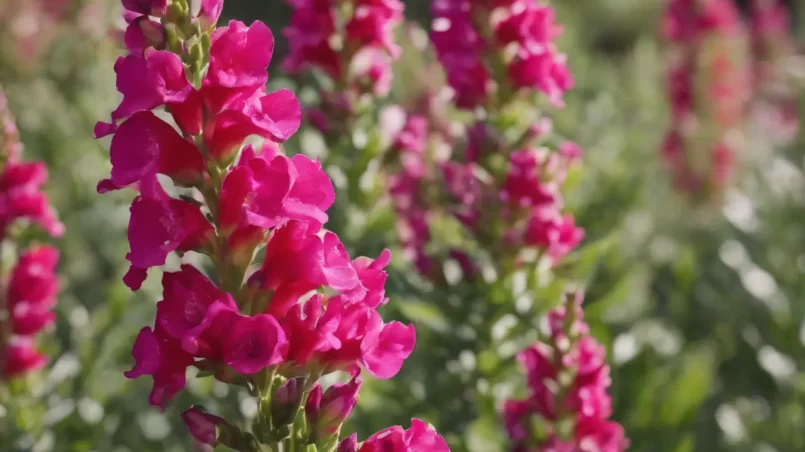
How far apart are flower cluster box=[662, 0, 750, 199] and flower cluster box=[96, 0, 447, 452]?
10.7 ft

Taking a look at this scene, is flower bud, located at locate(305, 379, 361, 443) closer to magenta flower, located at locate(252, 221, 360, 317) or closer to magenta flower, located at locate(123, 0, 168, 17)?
magenta flower, located at locate(252, 221, 360, 317)

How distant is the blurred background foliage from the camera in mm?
1999

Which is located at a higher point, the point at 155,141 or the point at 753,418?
the point at 155,141

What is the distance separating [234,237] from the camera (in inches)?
38.0

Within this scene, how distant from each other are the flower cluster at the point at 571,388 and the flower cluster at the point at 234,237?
57 centimetres

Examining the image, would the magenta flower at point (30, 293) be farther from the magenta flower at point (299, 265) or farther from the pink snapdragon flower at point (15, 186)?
the magenta flower at point (299, 265)

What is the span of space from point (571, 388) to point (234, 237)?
2.58 feet

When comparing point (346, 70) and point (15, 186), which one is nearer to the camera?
point (15, 186)

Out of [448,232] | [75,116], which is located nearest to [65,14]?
[75,116]

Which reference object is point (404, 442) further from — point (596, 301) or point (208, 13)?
point (596, 301)

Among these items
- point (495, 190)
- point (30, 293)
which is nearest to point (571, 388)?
point (495, 190)

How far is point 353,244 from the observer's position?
2.03 meters

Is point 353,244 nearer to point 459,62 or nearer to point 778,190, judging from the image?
point 459,62

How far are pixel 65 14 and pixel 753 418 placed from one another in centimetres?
503
